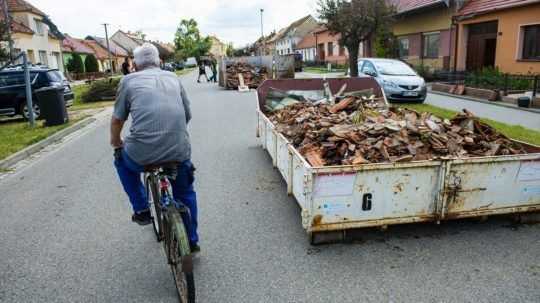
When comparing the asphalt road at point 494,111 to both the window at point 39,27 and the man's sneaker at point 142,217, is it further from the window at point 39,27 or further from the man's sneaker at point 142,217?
the window at point 39,27

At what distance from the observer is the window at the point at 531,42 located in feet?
62.7

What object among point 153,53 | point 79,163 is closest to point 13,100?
point 79,163

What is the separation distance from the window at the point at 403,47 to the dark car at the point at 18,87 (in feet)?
81.9

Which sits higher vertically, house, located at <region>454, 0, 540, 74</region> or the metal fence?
house, located at <region>454, 0, 540, 74</region>

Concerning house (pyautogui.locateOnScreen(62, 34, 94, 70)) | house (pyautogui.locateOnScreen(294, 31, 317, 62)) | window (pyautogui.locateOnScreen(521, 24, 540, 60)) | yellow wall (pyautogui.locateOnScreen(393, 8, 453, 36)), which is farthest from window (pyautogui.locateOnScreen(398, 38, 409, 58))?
house (pyautogui.locateOnScreen(62, 34, 94, 70))

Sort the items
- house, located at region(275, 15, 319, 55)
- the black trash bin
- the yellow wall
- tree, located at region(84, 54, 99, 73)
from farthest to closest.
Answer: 1. house, located at region(275, 15, 319, 55)
2. tree, located at region(84, 54, 99, 73)
3. the yellow wall
4. the black trash bin

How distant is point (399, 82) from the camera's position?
15.6 metres

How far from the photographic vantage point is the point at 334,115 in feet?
22.3

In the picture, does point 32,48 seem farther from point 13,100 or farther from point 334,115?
point 334,115

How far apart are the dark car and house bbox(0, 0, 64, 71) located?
2244 centimetres

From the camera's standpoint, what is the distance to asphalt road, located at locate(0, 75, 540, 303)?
11.6 feet

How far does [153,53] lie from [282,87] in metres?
5.78

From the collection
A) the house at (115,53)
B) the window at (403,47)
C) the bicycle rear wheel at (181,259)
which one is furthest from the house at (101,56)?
the bicycle rear wheel at (181,259)

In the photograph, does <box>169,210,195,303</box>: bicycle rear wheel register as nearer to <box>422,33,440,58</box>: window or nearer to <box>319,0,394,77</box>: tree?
<box>319,0,394,77</box>: tree
